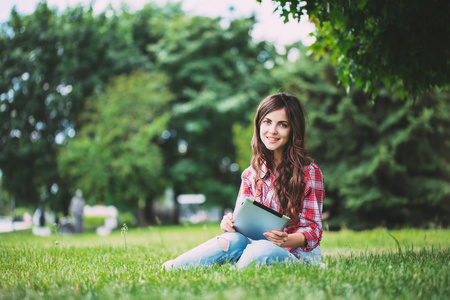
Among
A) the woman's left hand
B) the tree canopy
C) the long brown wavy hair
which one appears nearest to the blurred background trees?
the tree canopy

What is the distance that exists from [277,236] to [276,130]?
0.93 m

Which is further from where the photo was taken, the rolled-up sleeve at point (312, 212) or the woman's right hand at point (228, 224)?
→ the woman's right hand at point (228, 224)

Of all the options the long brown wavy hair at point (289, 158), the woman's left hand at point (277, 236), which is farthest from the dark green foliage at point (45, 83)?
the woman's left hand at point (277, 236)

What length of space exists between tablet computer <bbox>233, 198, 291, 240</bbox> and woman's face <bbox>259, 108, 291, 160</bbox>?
27.4 inches

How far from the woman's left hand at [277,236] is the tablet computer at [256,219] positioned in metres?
0.05

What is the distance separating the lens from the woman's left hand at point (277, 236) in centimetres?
296

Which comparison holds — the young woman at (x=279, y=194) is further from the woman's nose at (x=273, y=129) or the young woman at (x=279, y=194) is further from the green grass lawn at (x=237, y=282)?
the green grass lawn at (x=237, y=282)

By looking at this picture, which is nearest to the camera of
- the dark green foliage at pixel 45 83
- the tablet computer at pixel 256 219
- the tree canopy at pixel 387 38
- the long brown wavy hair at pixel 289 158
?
the tablet computer at pixel 256 219

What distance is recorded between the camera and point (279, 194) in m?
3.23

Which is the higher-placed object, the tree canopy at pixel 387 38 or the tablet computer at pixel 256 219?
the tree canopy at pixel 387 38

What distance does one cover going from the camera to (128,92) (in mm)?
17797

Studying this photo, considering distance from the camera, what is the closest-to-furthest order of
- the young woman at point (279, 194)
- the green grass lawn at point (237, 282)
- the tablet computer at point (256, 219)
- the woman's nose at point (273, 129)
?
the green grass lawn at point (237, 282) < the tablet computer at point (256, 219) < the young woman at point (279, 194) < the woman's nose at point (273, 129)

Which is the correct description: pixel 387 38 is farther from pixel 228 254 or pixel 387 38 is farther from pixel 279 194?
pixel 228 254

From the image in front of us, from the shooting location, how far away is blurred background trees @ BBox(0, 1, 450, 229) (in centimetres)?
1280
